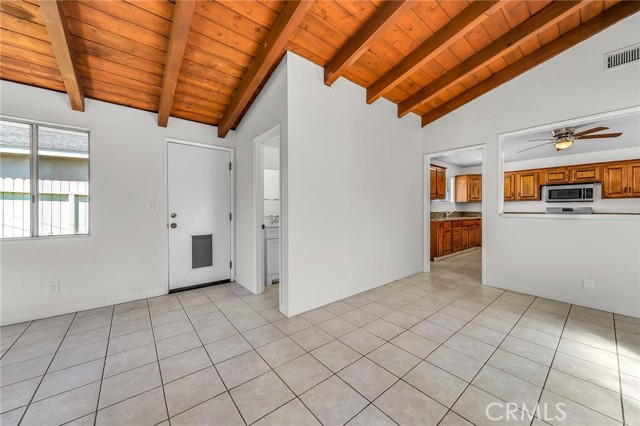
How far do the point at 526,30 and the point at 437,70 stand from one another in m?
0.94

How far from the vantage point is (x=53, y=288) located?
273 centimetres

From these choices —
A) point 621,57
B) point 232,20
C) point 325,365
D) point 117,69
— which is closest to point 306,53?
point 232,20

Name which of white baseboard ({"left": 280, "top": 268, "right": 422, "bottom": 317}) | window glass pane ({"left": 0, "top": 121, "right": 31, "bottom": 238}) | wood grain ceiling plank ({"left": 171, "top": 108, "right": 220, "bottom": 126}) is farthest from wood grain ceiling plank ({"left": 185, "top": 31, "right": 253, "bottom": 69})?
white baseboard ({"left": 280, "top": 268, "right": 422, "bottom": 317})

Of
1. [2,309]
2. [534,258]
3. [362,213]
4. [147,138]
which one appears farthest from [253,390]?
[534,258]

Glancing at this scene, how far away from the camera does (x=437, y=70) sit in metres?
3.32

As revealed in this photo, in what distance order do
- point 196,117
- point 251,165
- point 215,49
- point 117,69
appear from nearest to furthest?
point 215,49 → point 117,69 → point 251,165 → point 196,117

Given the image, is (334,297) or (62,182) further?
(334,297)

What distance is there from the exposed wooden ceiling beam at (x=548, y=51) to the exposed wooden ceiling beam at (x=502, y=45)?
0.69 metres

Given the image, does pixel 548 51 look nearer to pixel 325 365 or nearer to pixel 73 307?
pixel 325 365

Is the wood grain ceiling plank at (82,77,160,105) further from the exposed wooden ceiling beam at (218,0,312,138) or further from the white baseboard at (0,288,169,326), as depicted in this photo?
the white baseboard at (0,288,169,326)

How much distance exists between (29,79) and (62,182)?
1100 mm

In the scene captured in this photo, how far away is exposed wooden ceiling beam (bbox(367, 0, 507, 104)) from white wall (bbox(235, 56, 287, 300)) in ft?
4.52

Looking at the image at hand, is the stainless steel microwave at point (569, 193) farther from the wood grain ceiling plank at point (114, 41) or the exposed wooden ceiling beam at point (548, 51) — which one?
the wood grain ceiling plank at point (114, 41)

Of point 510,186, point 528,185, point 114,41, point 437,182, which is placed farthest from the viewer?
point 510,186
